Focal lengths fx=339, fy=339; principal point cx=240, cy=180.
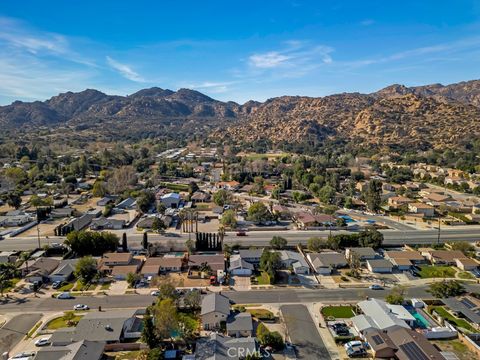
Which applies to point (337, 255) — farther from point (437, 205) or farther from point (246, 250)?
point (437, 205)

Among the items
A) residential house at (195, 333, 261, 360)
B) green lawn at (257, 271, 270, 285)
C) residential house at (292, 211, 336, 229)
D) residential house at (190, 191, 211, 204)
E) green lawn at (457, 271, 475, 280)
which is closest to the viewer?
residential house at (195, 333, 261, 360)

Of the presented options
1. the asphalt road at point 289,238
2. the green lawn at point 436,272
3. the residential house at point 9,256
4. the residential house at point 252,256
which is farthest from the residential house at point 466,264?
the residential house at point 9,256

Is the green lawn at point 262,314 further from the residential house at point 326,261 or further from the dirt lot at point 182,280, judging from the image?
the residential house at point 326,261

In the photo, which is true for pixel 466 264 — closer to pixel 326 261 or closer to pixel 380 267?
pixel 380 267

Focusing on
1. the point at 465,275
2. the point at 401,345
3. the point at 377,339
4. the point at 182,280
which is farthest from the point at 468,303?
the point at 182,280

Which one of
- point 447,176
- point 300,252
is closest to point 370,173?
point 447,176

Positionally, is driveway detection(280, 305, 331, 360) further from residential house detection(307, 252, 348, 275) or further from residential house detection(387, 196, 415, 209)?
residential house detection(387, 196, 415, 209)

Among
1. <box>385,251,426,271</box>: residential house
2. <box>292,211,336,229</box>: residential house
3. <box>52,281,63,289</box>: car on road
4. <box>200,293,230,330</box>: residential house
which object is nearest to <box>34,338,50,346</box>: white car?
<box>52,281,63,289</box>: car on road
